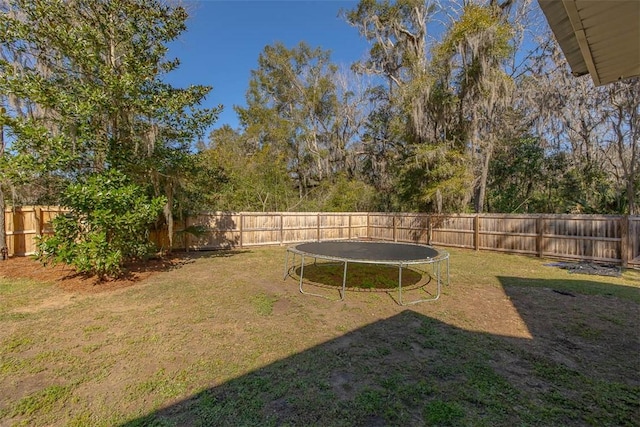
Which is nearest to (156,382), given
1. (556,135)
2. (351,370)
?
(351,370)

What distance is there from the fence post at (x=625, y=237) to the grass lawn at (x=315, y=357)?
2.77 metres

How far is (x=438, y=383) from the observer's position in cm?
259

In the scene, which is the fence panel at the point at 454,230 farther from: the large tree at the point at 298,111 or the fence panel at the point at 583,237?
the large tree at the point at 298,111

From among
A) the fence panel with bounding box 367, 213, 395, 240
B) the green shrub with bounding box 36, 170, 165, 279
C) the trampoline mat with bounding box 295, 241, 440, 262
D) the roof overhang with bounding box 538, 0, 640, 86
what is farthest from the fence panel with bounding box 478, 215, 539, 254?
the green shrub with bounding box 36, 170, 165, 279

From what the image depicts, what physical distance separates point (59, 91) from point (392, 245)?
6920mm

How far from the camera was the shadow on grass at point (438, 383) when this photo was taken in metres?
2.16

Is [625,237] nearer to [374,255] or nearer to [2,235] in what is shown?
[374,255]

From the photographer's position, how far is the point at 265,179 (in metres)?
15.1

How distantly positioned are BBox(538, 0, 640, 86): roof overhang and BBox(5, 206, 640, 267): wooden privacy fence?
7270 millimetres

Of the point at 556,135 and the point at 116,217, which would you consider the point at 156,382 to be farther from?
the point at 556,135

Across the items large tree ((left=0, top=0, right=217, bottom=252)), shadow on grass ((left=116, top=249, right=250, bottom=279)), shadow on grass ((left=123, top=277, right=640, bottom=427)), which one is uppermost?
large tree ((left=0, top=0, right=217, bottom=252))

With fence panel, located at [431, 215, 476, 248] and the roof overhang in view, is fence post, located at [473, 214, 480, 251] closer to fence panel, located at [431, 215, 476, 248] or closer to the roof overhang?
fence panel, located at [431, 215, 476, 248]

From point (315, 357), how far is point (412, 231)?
10154mm

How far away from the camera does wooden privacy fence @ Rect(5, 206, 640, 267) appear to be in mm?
7844
